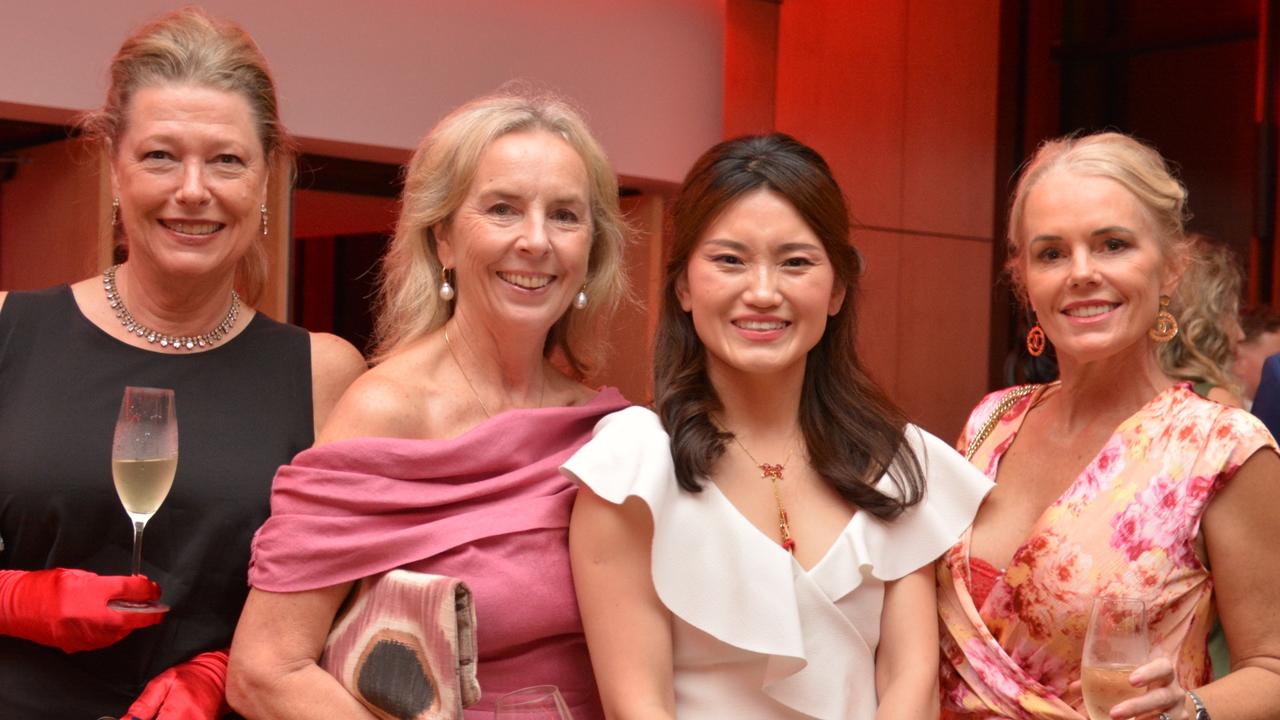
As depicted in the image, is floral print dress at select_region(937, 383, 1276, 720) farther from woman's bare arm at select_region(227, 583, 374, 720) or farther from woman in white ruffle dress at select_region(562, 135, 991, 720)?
woman's bare arm at select_region(227, 583, 374, 720)

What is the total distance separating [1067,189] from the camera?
2.64 meters

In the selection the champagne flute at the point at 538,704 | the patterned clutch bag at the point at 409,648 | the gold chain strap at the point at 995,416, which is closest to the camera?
the champagne flute at the point at 538,704

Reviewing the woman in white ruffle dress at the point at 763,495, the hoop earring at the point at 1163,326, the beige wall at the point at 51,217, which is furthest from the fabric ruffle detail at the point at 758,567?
the beige wall at the point at 51,217

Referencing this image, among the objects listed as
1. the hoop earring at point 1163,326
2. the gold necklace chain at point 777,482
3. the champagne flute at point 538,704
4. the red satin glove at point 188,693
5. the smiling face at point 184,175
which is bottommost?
the red satin glove at point 188,693

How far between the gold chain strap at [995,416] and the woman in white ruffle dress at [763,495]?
24 centimetres

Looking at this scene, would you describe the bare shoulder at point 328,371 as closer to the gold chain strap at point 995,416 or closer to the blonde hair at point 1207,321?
the gold chain strap at point 995,416

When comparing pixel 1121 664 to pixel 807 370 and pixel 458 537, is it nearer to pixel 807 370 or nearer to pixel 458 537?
pixel 807 370

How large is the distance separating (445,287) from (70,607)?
0.83 metres

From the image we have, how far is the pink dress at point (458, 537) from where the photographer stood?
2393 mm

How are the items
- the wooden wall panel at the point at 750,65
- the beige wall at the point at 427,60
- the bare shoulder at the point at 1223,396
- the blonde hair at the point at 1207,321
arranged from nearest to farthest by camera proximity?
the bare shoulder at the point at 1223,396, the blonde hair at the point at 1207,321, the beige wall at the point at 427,60, the wooden wall panel at the point at 750,65

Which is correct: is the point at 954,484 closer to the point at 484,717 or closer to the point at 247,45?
the point at 484,717

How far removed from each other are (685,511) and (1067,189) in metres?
0.90

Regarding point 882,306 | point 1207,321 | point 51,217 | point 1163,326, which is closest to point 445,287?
point 1163,326

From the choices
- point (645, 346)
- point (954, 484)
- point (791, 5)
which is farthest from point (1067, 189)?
point (791, 5)
